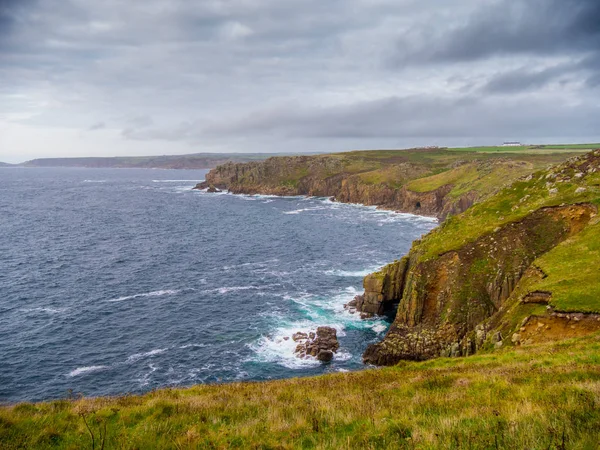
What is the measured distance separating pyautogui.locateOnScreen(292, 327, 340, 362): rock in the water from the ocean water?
3.43 feet

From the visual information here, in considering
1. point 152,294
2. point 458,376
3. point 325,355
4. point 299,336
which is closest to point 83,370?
point 152,294

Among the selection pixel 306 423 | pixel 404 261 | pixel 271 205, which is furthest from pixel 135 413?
pixel 271 205

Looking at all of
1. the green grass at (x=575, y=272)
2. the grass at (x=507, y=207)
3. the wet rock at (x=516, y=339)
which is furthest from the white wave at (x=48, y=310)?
the green grass at (x=575, y=272)

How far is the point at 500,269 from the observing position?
1697 inches

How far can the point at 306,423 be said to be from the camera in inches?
485

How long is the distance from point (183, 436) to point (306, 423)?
3660 millimetres

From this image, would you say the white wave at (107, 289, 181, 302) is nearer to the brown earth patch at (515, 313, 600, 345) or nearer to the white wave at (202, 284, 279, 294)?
the white wave at (202, 284, 279, 294)

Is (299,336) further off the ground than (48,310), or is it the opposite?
(48,310)

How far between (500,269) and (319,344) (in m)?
21.7

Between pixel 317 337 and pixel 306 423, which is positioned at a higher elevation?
pixel 306 423

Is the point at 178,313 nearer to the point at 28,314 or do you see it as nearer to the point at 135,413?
the point at 28,314

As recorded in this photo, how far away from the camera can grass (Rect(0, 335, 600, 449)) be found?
32.6ft

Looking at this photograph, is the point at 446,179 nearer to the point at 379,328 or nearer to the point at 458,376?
the point at 379,328

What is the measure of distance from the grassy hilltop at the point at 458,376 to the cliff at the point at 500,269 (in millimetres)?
155
